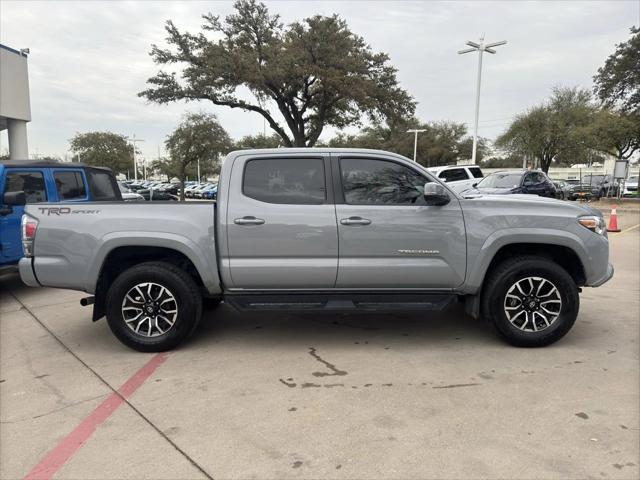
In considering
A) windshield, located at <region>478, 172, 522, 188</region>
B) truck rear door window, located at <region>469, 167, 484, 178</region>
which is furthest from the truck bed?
truck rear door window, located at <region>469, 167, 484, 178</region>

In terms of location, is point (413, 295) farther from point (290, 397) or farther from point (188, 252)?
point (188, 252)

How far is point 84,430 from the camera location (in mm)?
3146

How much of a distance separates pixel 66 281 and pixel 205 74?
25.0m

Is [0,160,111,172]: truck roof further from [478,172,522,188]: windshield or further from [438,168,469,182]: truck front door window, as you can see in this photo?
[438,168,469,182]: truck front door window

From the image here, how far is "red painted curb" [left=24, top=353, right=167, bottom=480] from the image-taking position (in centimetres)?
273

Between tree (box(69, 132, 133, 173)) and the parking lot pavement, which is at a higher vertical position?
tree (box(69, 132, 133, 173))

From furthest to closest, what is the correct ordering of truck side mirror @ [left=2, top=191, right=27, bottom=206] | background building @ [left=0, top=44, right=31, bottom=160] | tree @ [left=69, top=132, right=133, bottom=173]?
1. tree @ [left=69, top=132, right=133, bottom=173]
2. background building @ [left=0, top=44, right=31, bottom=160]
3. truck side mirror @ [left=2, top=191, right=27, bottom=206]

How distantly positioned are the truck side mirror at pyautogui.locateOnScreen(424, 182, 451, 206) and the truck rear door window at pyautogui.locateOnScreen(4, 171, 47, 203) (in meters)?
5.90

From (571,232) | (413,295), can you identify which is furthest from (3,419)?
(571,232)

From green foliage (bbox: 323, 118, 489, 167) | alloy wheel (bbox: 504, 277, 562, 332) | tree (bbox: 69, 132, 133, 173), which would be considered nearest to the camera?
alloy wheel (bbox: 504, 277, 562, 332)

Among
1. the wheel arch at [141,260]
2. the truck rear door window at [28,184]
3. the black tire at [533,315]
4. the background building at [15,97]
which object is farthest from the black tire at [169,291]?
the background building at [15,97]

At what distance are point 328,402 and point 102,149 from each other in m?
74.1

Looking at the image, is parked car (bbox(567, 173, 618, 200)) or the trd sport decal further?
parked car (bbox(567, 173, 618, 200))

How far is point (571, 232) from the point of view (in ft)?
14.4
